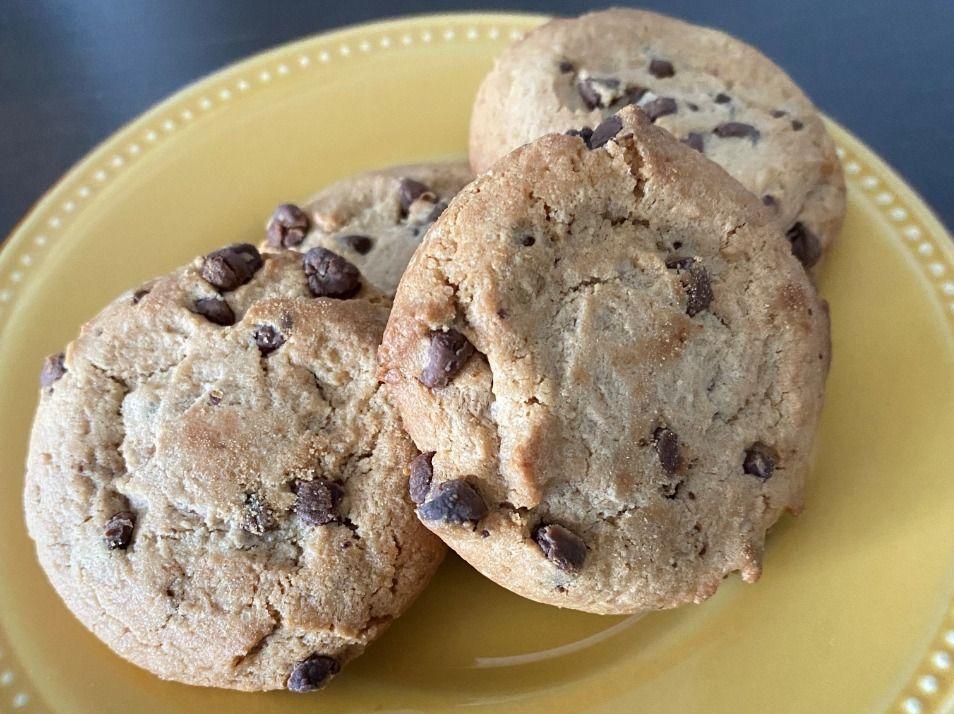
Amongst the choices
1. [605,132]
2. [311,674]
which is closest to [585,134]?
[605,132]

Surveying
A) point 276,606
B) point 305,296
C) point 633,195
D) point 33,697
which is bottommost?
point 33,697

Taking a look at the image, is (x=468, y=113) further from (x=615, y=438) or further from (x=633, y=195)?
(x=615, y=438)

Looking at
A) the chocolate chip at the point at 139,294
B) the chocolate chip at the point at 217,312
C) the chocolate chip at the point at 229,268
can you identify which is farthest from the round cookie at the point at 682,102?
the chocolate chip at the point at 139,294

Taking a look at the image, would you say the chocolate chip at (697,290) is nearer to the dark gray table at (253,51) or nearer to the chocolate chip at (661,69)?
the chocolate chip at (661,69)

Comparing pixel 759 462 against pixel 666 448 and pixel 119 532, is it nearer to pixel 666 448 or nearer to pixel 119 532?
pixel 666 448

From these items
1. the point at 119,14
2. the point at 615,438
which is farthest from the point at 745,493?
the point at 119,14

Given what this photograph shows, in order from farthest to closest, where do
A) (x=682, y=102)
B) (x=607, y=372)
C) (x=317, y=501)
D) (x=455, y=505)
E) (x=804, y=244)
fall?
(x=682, y=102)
(x=804, y=244)
(x=317, y=501)
(x=607, y=372)
(x=455, y=505)

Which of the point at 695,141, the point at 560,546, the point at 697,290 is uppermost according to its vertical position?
the point at 695,141

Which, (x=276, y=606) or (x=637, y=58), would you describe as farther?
(x=637, y=58)

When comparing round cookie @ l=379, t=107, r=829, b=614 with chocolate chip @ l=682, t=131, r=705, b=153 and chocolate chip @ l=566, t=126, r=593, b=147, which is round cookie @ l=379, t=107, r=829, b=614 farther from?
chocolate chip @ l=682, t=131, r=705, b=153
